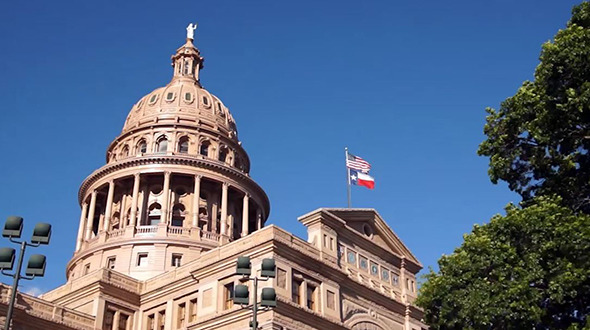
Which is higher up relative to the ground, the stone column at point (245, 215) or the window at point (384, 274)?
the stone column at point (245, 215)

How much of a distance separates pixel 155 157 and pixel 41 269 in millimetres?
49717

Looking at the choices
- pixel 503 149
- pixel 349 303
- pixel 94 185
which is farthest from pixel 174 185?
pixel 503 149

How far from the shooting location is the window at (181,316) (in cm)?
4758

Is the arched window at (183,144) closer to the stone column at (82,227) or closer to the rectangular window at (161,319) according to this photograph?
the stone column at (82,227)

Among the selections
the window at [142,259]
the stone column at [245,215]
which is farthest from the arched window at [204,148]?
the window at [142,259]

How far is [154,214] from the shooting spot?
69.4 m

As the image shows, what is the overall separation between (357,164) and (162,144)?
27.5m

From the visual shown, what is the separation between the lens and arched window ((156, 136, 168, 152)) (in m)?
74.6

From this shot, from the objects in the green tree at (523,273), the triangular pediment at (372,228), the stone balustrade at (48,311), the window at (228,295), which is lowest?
the green tree at (523,273)

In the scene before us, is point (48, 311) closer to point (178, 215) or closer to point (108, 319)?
point (108, 319)

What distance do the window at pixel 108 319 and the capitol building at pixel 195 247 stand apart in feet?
0.27

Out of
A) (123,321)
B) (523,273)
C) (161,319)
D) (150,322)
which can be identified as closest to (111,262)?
(123,321)

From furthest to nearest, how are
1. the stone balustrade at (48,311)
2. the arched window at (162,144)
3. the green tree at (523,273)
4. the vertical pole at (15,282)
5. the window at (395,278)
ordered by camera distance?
the arched window at (162,144) < the window at (395,278) < the stone balustrade at (48,311) < the green tree at (523,273) < the vertical pole at (15,282)

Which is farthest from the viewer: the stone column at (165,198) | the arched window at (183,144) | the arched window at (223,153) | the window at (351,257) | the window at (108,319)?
the arched window at (223,153)
